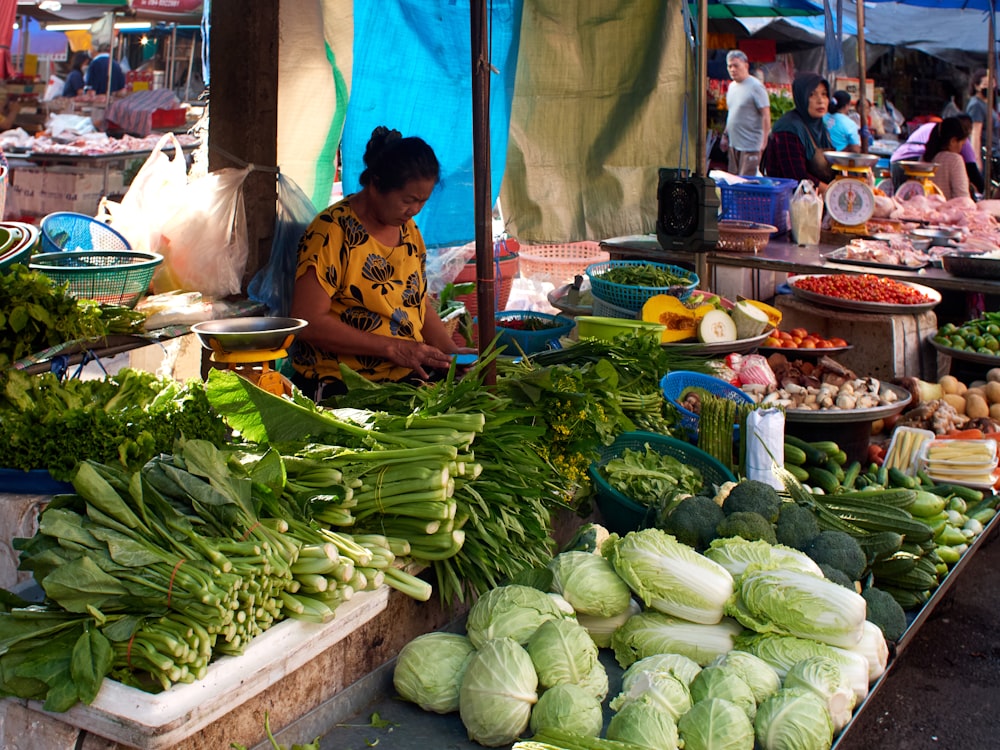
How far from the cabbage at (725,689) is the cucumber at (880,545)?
1060 millimetres

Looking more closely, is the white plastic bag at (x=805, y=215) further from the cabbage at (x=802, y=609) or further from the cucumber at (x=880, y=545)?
the cabbage at (x=802, y=609)

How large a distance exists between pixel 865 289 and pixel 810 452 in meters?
2.34

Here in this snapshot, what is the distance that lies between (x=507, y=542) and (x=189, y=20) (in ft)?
43.8

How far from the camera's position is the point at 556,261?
361 inches

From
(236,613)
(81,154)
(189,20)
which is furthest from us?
(189,20)

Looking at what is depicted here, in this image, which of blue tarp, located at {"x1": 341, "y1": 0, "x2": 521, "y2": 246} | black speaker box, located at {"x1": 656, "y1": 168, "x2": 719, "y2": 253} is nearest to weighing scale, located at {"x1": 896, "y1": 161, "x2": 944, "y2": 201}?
black speaker box, located at {"x1": 656, "y1": 168, "x2": 719, "y2": 253}

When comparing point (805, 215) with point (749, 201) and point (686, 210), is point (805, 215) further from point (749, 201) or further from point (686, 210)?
point (686, 210)

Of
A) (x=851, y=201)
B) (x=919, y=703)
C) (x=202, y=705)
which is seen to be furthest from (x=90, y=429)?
(x=851, y=201)

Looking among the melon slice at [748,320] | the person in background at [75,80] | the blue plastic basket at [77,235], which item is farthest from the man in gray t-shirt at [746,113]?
the person in background at [75,80]

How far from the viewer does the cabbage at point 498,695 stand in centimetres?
212

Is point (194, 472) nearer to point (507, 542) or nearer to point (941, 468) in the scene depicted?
point (507, 542)

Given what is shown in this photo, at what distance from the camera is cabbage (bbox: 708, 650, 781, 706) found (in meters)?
2.31

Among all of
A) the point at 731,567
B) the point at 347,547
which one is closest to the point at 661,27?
the point at 731,567

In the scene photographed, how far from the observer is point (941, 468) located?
174 inches
